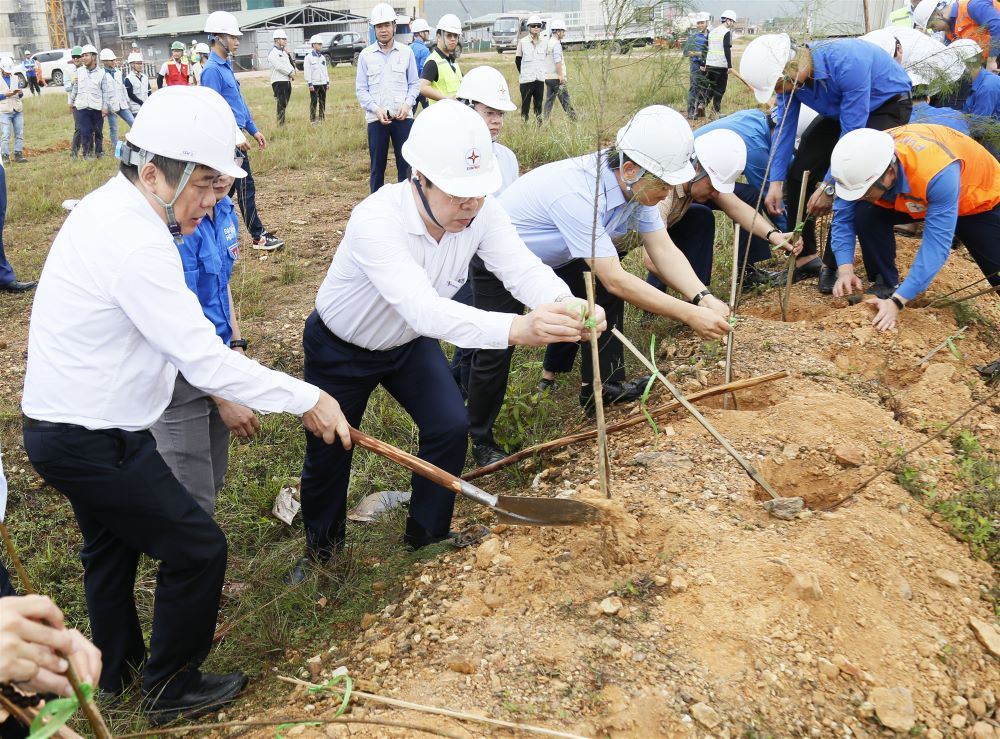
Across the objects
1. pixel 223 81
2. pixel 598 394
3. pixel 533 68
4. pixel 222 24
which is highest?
pixel 222 24

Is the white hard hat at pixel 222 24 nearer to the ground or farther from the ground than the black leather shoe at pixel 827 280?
farther from the ground

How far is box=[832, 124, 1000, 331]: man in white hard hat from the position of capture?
394 centimetres

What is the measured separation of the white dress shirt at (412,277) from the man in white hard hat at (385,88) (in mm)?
4720

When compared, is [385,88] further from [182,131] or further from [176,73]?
[182,131]

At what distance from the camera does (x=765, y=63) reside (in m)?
4.71

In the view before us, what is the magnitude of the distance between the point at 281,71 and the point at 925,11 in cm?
917

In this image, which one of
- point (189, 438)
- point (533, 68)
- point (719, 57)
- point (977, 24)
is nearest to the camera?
point (189, 438)

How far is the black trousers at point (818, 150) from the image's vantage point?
4.83 meters

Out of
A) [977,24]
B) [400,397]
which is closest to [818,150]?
[977,24]

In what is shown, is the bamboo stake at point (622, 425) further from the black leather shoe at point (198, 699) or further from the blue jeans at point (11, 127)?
the blue jeans at point (11, 127)

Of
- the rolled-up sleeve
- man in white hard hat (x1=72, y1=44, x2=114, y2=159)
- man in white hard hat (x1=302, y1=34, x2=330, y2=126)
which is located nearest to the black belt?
the rolled-up sleeve

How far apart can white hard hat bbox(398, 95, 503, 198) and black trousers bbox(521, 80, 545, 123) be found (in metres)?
8.36

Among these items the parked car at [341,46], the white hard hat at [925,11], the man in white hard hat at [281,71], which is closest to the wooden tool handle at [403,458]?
the white hard hat at [925,11]

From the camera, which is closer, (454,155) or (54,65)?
(454,155)
